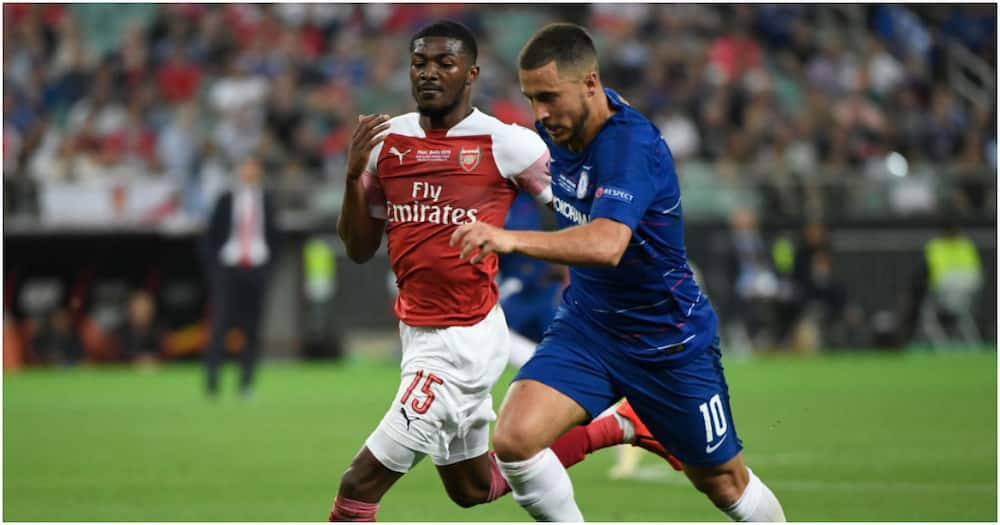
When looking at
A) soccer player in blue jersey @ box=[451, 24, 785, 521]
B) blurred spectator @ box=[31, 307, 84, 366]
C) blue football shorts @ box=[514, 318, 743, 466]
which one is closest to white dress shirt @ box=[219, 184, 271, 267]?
blurred spectator @ box=[31, 307, 84, 366]

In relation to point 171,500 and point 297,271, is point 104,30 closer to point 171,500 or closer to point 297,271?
point 297,271

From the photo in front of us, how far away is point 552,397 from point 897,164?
20.2m

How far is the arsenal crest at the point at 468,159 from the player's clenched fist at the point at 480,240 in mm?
1572

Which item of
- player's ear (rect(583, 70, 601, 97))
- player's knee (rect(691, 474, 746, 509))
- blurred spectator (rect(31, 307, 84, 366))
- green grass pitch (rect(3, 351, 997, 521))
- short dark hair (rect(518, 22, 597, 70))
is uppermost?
short dark hair (rect(518, 22, 597, 70))

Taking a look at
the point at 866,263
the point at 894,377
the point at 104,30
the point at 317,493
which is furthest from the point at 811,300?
the point at 317,493

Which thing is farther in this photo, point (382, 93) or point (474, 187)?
point (382, 93)

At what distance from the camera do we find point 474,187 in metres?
6.81

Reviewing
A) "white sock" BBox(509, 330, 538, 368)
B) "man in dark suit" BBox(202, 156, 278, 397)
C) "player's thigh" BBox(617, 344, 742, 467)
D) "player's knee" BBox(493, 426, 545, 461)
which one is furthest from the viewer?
"man in dark suit" BBox(202, 156, 278, 397)

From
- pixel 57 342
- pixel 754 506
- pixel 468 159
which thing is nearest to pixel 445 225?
pixel 468 159

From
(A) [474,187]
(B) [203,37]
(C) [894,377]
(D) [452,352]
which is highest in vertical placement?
(B) [203,37]

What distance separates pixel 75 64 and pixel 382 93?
16.4 feet

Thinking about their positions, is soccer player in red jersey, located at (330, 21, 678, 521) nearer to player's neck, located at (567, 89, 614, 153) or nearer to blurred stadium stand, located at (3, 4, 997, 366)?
player's neck, located at (567, 89, 614, 153)

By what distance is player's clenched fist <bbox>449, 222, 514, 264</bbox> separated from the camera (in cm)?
516

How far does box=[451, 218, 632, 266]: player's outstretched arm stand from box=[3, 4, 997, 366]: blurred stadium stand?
1810 centimetres
